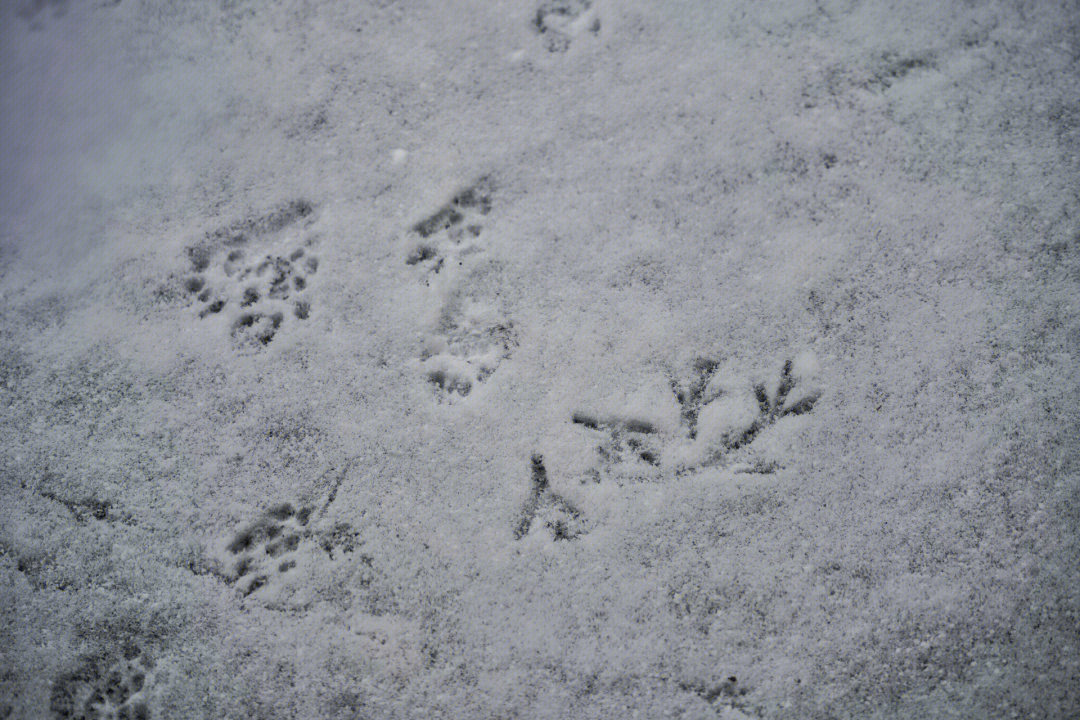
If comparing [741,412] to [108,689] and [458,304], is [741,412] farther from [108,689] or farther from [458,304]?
[108,689]

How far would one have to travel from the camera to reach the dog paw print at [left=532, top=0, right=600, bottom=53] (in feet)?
4.80

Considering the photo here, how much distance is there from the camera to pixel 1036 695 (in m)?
1.12

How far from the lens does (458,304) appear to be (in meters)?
1.32

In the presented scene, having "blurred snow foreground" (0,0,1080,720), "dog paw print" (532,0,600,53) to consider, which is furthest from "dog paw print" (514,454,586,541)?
"dog paw print" (532,0,600,53)

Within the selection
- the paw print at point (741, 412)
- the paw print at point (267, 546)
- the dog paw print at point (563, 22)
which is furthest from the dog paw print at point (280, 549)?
the dog paw print at point (563, 22)

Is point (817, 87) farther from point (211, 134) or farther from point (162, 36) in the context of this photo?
point (162, 36)

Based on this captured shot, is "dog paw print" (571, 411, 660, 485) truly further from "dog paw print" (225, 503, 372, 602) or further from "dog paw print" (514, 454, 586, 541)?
"dog paw print" (225, 503, 372, 602)

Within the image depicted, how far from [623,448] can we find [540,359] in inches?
9.3

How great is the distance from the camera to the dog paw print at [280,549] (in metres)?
1.19

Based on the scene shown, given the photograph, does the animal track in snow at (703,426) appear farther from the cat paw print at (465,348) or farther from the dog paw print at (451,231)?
the dog paw print at (451,231)

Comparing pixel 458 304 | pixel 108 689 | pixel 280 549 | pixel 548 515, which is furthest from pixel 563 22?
pixel 108 689

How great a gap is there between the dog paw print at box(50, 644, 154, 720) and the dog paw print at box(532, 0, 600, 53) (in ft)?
4.87

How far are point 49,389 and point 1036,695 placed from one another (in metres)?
1.94

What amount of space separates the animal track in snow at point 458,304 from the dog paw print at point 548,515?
0.24 meters
